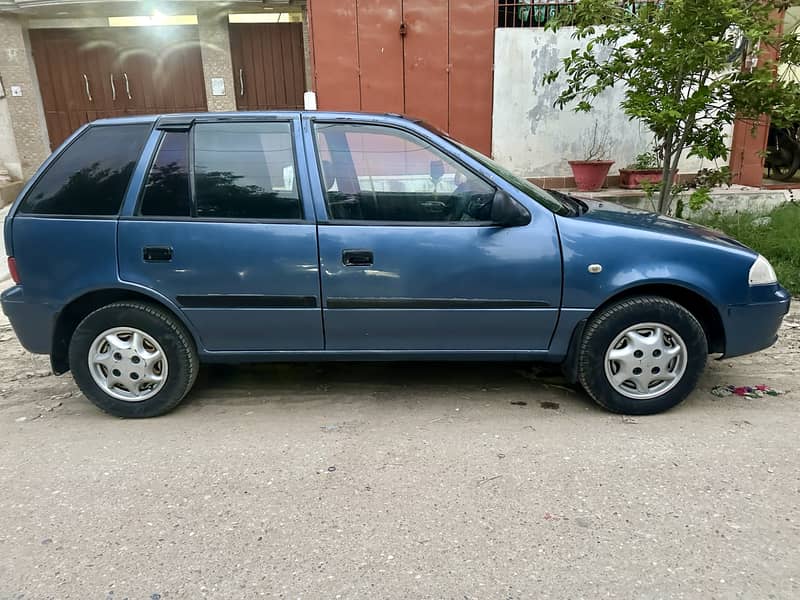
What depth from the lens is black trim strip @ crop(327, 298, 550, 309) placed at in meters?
3.38

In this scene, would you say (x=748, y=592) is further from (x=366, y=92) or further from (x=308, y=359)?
(x=366, y=92)

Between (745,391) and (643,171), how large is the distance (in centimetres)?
510

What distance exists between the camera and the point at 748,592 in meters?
2.18

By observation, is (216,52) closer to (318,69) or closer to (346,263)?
(318,69)

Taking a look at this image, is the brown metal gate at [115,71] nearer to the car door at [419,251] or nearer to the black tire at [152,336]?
the black tire at [152,336]

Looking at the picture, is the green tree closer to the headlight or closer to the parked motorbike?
the headlight

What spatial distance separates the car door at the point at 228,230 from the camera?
3354 mm

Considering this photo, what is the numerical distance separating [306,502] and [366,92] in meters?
6.96

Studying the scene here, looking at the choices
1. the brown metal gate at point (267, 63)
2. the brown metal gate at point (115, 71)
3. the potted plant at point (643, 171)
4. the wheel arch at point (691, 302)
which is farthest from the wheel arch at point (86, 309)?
the brown metal gate at point (115, 71)

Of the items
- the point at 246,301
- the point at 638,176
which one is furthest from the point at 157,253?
the point at 638,176

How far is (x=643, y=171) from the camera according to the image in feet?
27.0

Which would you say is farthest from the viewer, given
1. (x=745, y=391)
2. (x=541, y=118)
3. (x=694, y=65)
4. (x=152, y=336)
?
(x=541, y=118)

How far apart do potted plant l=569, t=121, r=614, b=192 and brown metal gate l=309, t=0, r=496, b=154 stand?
55.1 inches

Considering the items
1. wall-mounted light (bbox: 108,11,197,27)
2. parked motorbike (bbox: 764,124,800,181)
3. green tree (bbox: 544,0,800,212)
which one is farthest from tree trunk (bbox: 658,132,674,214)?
wall-mounted light (bbox: 108,11,197,27)
